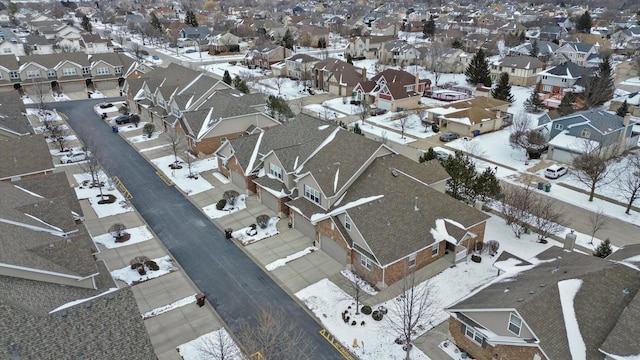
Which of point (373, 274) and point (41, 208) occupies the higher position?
point (41, 208)

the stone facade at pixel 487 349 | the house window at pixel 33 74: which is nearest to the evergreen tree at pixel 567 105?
the stone facade at pixel 487 349

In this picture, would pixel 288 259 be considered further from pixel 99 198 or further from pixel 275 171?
pixel 99 198

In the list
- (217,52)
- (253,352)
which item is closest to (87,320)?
(253,352)

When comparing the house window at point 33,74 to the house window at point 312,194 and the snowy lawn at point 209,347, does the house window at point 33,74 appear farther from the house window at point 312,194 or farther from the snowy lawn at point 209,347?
the snowy lawn at point 209,347

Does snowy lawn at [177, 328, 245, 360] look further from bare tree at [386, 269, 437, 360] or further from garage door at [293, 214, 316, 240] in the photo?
garage door at [293, 214, 316, 240]

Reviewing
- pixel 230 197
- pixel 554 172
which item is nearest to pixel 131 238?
pixel 230 197

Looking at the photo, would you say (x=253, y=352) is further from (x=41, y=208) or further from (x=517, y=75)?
(x=517, y=75)
